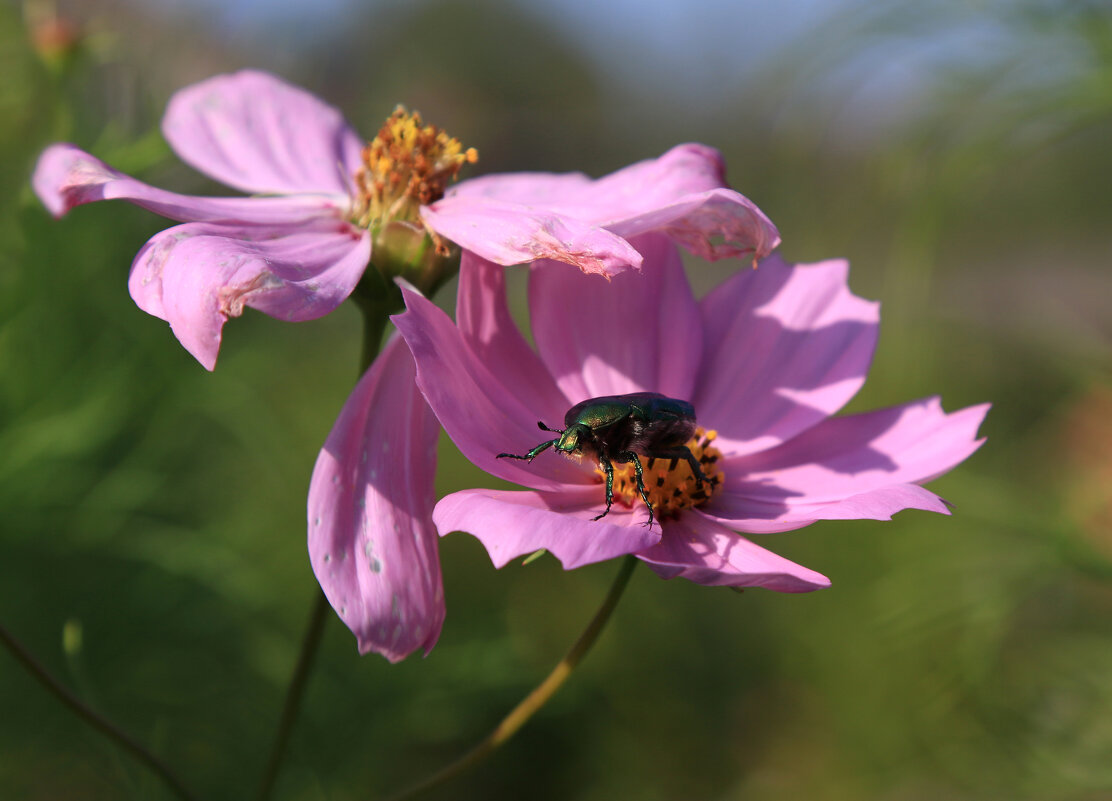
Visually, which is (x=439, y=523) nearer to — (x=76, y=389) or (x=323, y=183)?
(x=323, y=183)

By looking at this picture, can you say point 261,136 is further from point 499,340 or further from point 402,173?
point 499,340

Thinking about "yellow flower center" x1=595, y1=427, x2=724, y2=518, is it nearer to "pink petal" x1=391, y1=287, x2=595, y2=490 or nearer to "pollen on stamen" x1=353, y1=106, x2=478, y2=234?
"pink petal" x1=391, y1=287, x2=595, y2=490

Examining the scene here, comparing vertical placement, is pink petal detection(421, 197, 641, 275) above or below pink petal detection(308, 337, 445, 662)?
above

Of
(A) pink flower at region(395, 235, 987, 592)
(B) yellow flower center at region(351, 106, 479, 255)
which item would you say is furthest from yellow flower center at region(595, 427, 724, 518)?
(B) yellow flower center at region(351, 106, 479, 255)

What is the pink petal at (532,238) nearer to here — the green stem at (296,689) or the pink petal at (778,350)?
the green stem at (296,689)

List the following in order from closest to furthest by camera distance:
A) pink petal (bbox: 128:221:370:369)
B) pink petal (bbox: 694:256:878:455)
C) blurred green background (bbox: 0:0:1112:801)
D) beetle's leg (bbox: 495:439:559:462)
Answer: pink petal (bbox: 128:221:370:369) < beetle's leg (bbox: 495:439:559:462) < pink petal (bbox: 694:256:878:455) < blurred green background (bbox: 0:0:1112:801)

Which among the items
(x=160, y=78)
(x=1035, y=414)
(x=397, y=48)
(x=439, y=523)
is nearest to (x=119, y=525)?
(x=160, y=78)
